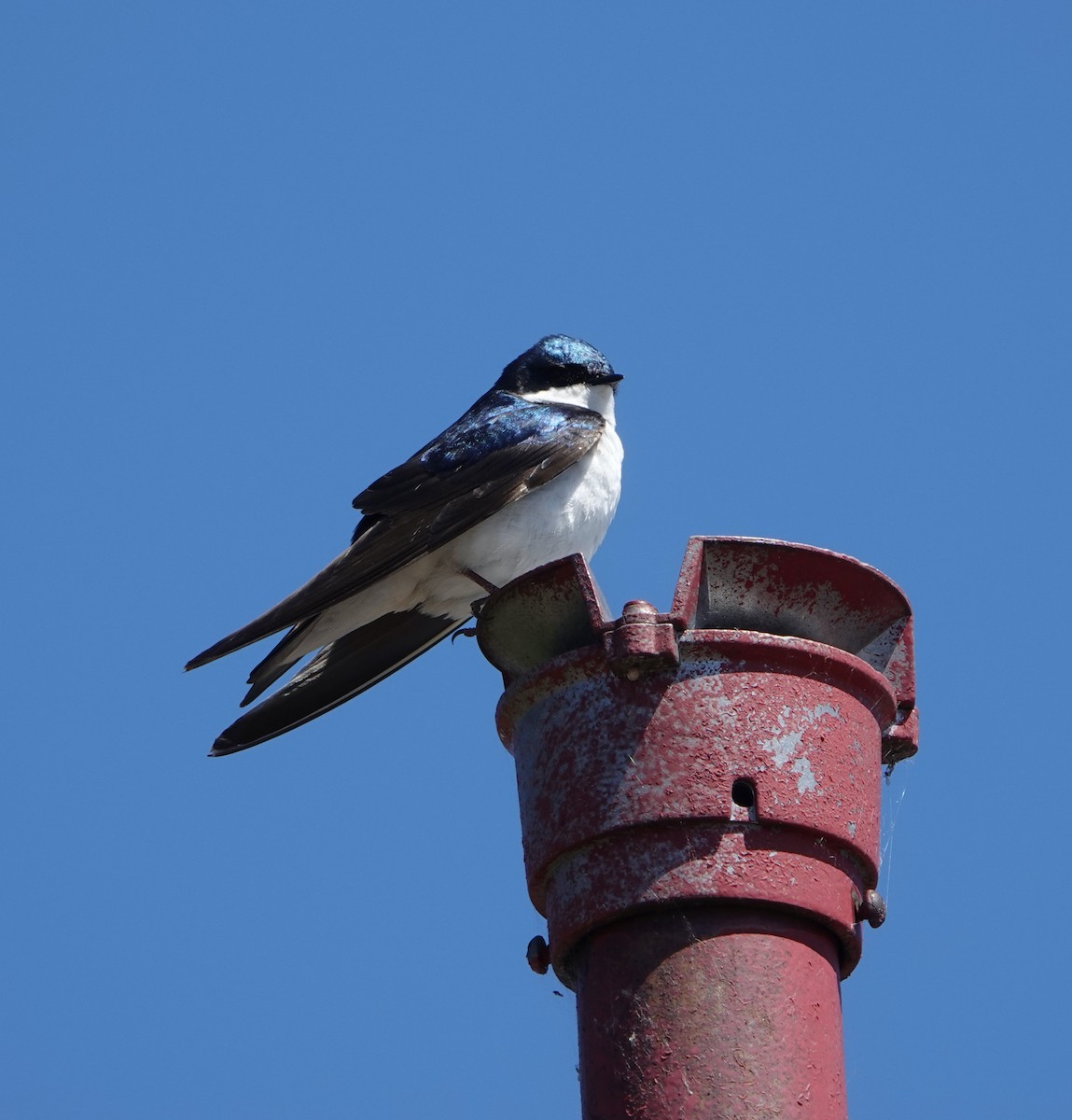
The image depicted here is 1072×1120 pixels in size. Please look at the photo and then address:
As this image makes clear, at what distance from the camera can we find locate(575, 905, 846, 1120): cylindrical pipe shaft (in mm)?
2418

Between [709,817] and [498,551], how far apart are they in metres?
2.73

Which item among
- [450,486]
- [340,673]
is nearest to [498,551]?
[450,486]

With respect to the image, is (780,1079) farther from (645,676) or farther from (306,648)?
(306,648)

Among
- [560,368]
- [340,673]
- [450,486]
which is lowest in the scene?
[340,673]

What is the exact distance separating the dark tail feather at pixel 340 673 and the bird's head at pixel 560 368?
113cm

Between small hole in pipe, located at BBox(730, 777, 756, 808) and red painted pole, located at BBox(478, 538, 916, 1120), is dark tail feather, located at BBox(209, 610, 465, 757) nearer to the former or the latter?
red painted pole, located at BBox(478, 538, 916, 1120)

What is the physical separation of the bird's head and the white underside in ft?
2.49

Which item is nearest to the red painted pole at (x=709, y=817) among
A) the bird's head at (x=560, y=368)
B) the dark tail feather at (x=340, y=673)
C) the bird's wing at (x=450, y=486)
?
the dark tail feather at (x=340, y=673)

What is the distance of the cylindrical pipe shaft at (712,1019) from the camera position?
2.42 meters

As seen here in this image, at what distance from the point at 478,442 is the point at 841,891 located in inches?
121

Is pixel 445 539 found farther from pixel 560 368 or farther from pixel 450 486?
pixel 560 368

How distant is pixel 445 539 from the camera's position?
5.19m

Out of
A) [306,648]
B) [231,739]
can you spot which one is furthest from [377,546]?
[231,739]

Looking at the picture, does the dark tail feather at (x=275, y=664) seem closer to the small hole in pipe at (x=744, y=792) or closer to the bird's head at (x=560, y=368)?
the bird's head at (x=560, y=368)
